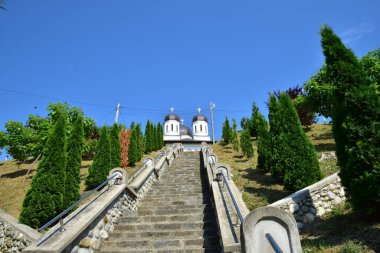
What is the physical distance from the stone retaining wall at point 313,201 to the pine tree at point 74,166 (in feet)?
24.5

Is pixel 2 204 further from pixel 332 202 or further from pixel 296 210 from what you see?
pixel 332 202

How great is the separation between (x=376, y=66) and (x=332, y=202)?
14.8 m

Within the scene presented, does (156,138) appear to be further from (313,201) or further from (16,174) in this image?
(313,201)

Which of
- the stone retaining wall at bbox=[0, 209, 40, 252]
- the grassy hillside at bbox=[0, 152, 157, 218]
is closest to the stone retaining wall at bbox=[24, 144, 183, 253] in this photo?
the stone retaining wall at bbox=[0, 209, 40, 252]

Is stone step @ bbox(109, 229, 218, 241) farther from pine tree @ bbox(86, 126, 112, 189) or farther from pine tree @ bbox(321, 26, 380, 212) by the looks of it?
pine tree @ bbox(86, 126, 112, 189)

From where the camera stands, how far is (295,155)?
978 cm

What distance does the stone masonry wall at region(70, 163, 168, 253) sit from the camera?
205 inches

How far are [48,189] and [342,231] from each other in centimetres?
887

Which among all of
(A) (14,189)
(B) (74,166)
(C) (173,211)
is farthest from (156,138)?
(C) (173,211)

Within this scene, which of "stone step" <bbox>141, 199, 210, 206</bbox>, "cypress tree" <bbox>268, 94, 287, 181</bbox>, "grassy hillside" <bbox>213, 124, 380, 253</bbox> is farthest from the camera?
"cypress tree" <bbox>268, 94, 287, 181</bbox>

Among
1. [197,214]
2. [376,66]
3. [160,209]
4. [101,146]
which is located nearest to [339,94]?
[197,214]

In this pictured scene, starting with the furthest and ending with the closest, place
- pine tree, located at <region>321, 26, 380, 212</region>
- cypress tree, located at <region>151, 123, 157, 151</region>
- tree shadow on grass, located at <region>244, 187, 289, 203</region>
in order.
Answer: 1. cypress tree, located at <region>151, 123, 157, 151</region>
2. tree shadow on grass, located at <region>244, 187, 289, 203</region>
3. pine tree, located at <region>321, 26, 380, 212</region>

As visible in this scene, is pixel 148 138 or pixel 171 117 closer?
pixel 148 138

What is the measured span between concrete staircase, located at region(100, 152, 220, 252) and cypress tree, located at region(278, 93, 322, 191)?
329 cm
